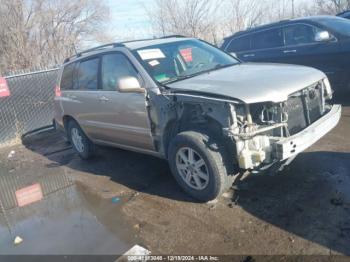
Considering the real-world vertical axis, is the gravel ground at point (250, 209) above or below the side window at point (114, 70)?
below

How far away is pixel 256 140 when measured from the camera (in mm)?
3979

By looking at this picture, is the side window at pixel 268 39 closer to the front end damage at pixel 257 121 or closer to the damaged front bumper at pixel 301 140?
the front end damage at pixel 257 121

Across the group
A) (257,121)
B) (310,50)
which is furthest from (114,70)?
(310,50)

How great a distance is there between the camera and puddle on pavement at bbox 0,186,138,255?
4.07 m

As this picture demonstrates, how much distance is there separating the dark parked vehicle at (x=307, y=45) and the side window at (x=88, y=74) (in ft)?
13.5

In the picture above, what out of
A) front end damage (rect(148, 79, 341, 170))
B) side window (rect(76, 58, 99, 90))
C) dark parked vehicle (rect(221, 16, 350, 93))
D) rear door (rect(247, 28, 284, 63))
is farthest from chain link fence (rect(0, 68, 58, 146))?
front end damage (rect(148, 79, 341, 170))

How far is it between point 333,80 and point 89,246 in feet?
18.8

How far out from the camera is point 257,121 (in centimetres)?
407

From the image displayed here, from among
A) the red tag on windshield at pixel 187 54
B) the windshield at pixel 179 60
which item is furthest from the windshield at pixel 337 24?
the red tag on windshield at pixel 187 54

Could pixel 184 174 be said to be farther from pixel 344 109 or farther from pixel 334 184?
pixel 344 109

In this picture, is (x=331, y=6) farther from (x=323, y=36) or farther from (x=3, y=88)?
(x=3, y=88)

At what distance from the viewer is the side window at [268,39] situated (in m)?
8.46

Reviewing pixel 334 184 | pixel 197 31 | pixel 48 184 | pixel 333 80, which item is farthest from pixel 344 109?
pixel 197 31

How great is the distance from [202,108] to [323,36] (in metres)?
4.21
